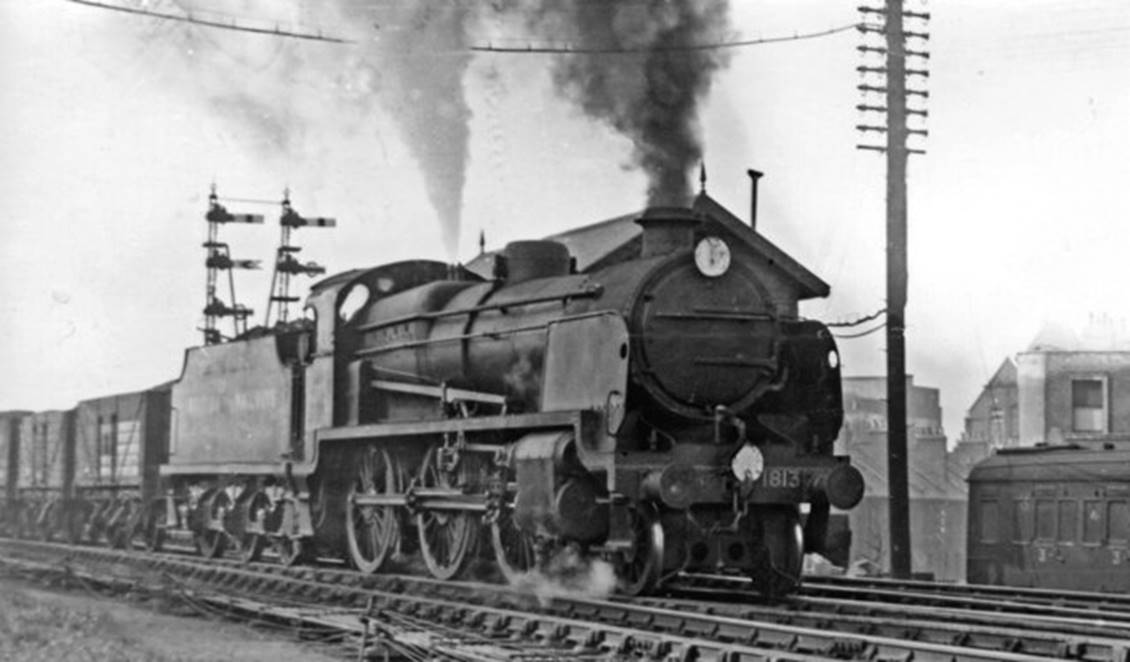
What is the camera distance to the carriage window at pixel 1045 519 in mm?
18688

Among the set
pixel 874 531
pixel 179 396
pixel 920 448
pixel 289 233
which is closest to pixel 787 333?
pixel 179 396

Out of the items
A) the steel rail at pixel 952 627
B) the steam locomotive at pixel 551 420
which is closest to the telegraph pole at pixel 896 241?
the steam locomotive at pixel 551 420

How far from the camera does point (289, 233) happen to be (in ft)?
120

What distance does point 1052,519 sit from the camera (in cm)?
1869

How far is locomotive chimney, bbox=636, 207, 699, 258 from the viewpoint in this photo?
12.2m

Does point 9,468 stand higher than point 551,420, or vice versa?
point 551,420

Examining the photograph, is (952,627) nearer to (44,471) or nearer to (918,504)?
(44,471)

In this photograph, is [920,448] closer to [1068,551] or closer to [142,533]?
[1068,551]

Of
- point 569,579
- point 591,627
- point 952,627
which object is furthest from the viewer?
point 569,579

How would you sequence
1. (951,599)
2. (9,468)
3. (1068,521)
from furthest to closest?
(9,468)
(1068,521)
(951,599)

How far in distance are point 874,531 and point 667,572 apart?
2463 cm

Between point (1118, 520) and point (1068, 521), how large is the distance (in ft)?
2.72

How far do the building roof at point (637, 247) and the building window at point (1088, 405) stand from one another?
1566 centimetres

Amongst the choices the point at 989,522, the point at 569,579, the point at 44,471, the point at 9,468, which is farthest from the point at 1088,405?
the point at 569,579
